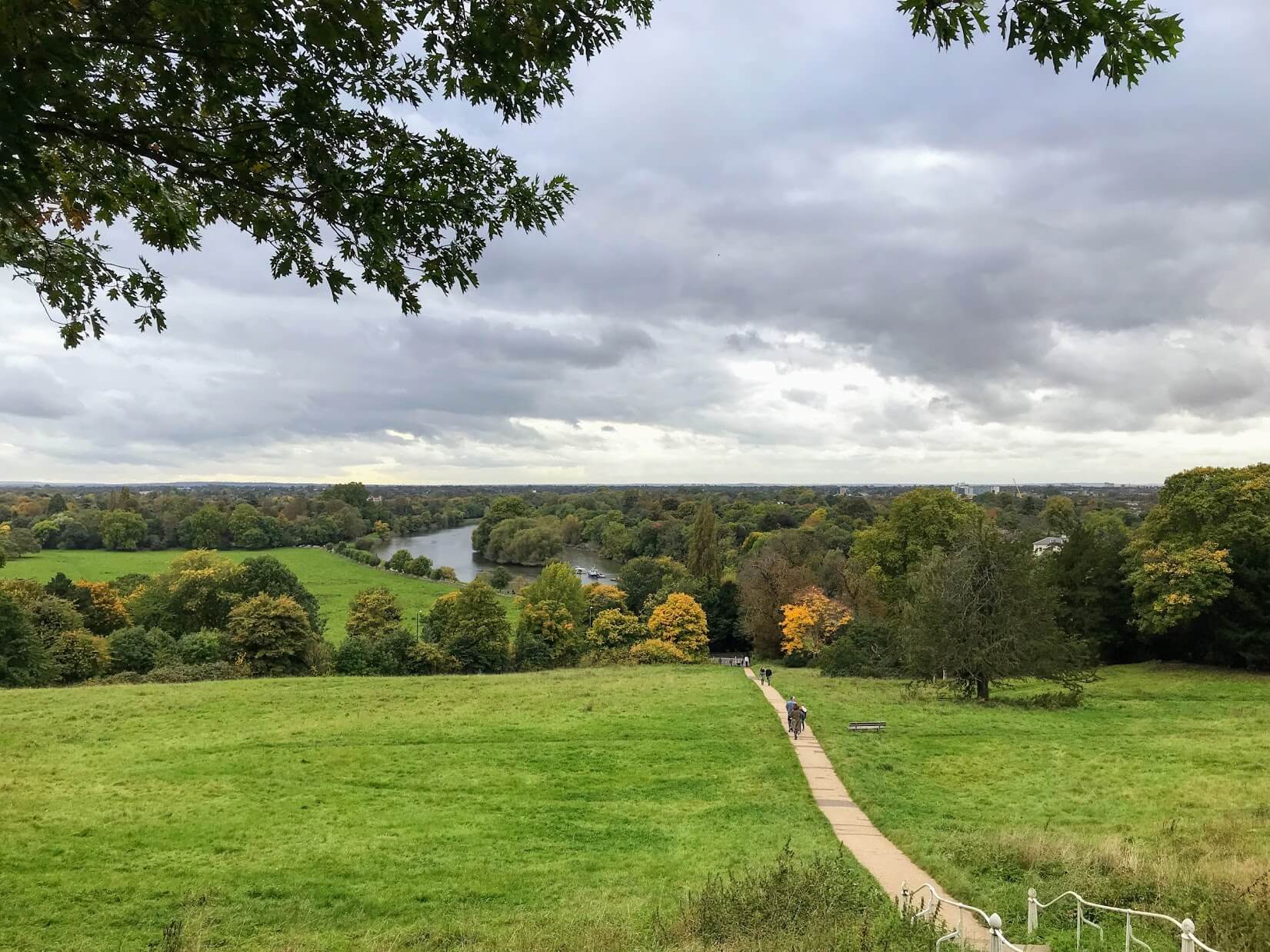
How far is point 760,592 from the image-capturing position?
42.8 m

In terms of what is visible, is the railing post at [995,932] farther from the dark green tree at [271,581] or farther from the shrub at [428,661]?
the dark green tree at [271,581]

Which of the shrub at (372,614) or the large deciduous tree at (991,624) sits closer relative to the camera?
the large deciduous tree at (991,624)

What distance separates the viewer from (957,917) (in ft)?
24.6

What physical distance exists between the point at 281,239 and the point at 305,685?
2393cm

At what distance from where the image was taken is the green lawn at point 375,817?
7.82m

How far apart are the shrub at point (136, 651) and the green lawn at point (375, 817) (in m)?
11.7

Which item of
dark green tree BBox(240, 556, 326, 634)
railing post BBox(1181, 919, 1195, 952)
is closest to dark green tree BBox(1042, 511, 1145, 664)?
railing post BBox(1181, 919, 1195, 952)

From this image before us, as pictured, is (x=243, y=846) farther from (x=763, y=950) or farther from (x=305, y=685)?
(x=305, y=685)

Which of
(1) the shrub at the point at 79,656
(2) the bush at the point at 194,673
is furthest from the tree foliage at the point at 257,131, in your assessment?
(1) the shrub at the point at 79,656

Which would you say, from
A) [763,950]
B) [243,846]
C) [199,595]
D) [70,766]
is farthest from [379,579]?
[763,950]

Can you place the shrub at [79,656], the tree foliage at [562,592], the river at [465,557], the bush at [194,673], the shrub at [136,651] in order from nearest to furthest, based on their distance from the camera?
1. the bush at [194,673]
2. the shrub at [79,656]
3. the shrub at [136,651]
4. the tree foliage at [562,592]
5. the river at [465,557]

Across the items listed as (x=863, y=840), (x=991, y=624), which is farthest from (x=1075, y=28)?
(x=991, y=624)

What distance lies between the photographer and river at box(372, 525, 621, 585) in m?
91.2

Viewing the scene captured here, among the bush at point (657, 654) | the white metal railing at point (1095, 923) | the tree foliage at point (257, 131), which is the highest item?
the tree foliage at point (257, 131)
